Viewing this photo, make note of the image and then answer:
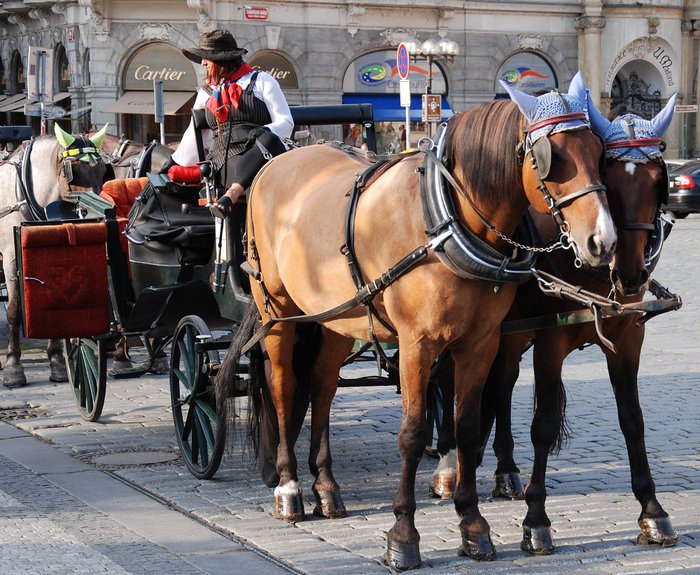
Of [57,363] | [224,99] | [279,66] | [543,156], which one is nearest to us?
[543,156]

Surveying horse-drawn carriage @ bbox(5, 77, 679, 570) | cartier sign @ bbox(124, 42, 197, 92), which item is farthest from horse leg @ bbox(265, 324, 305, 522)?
cartier sign @ bbox(124, 42, 197, 92)

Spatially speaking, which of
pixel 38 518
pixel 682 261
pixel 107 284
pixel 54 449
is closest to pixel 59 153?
pixel 107 284

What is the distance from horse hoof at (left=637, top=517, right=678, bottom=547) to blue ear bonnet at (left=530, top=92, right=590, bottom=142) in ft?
6.12

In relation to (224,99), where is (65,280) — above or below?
below

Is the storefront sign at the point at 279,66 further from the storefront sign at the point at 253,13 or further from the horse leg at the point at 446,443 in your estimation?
the horse leg at the point at 446,443

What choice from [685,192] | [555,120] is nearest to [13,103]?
[685,192]

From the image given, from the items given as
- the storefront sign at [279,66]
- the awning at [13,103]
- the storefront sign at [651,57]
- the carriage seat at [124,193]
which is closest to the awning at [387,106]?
the storefront sign at [279,66]

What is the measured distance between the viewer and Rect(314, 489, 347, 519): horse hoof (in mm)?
6352

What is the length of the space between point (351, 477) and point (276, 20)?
89.0 ft

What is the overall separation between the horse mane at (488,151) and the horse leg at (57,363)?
20.3 ft

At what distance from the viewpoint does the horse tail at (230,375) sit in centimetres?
685

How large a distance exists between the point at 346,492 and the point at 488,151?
A: 242 cm

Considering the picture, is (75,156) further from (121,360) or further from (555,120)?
(555,120)

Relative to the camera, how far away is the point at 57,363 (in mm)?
10812
